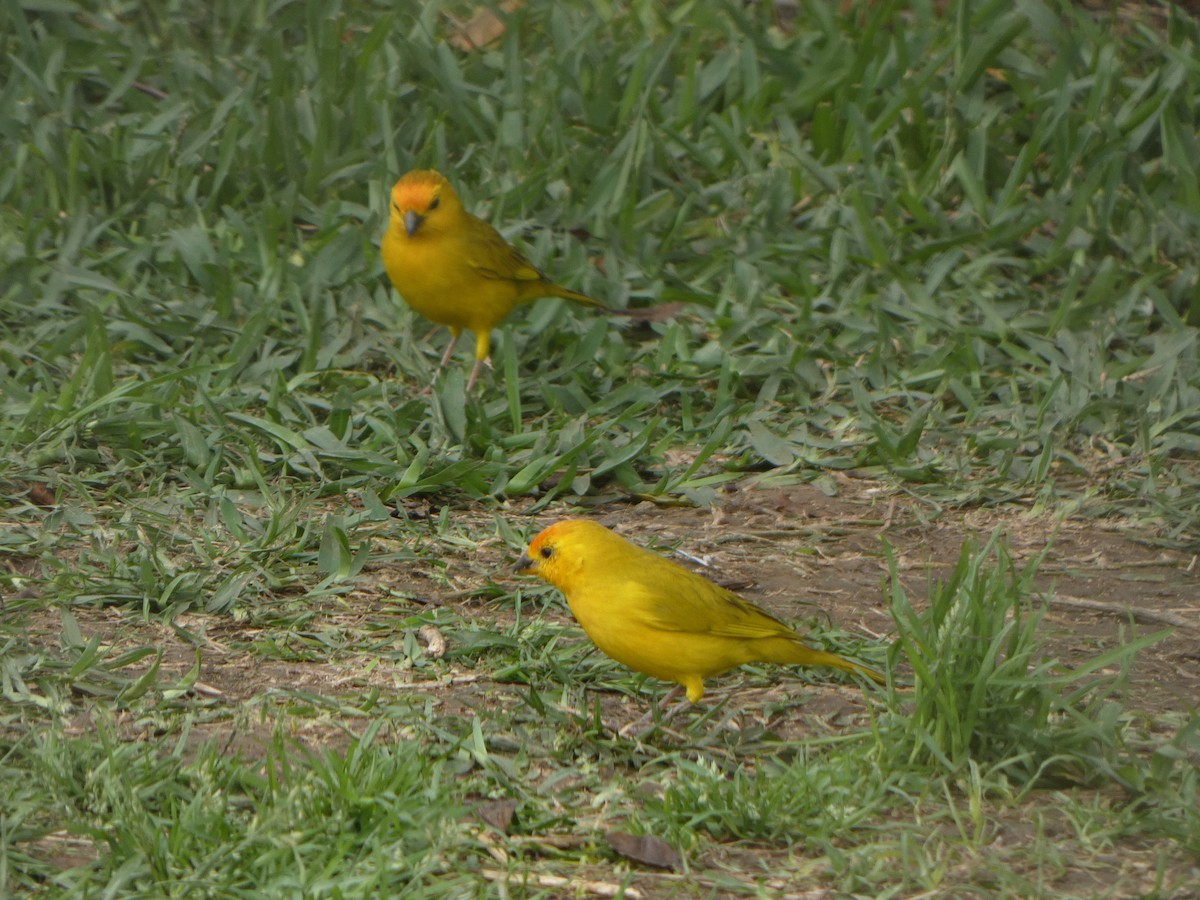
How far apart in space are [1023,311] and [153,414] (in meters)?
3.20

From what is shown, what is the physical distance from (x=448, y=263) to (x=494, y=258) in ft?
0.66

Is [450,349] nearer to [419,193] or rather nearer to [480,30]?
[419,193]

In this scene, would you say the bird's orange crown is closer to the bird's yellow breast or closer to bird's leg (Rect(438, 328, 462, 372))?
the bird's yellow breast

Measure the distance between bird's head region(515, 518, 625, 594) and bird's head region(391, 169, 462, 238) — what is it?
2017 mm

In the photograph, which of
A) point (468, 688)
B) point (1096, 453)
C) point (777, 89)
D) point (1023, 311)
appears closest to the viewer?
point (468, 688)

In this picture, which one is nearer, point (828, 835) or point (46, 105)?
point (828, 835)

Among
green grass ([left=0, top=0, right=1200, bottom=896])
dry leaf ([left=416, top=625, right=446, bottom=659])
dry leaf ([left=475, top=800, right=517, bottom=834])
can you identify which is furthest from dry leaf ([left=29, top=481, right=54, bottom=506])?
dry leaf ([left=475, top=800, right=517, bottom=834])

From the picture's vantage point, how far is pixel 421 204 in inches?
225

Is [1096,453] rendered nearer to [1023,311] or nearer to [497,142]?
[1023,311]

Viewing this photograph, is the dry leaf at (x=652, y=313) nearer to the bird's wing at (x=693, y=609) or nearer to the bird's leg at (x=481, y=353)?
the bird's leg at (x=481, y=353)

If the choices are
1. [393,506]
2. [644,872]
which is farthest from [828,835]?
[393,506]

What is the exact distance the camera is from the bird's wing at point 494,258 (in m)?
5.73

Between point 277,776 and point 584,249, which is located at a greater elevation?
point 277,776

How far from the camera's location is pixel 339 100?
270 inches
